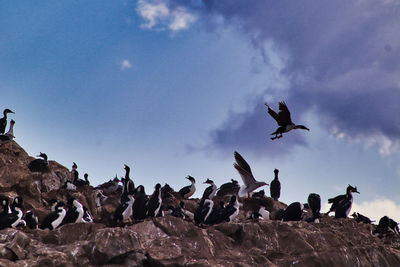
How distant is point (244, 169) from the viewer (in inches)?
846

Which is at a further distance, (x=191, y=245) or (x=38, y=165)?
(x=38, y=165)

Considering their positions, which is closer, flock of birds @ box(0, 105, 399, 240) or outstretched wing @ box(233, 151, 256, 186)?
flock of birds @ box(0, 105, 399, 240)

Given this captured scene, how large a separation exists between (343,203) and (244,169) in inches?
279

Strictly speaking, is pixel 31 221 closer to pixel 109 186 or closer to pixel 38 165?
pixel 38 165

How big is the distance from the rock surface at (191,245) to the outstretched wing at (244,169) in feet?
14.9

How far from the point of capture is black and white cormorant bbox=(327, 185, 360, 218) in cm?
2473

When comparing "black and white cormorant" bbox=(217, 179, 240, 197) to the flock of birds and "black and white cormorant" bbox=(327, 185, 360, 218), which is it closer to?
the flock of birds

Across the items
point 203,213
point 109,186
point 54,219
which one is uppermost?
point 109,186

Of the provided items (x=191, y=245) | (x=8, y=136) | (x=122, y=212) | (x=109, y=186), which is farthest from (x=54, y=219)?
(x=8, y=136)

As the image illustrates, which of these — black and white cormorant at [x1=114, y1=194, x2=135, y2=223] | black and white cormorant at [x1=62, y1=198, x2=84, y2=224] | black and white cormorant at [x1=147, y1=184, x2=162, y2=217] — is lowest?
black and white cormorant at [x1=62, y1=198, x2=84, y2=224]

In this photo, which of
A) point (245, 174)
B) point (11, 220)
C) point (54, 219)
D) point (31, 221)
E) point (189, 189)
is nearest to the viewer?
point (11, 220)

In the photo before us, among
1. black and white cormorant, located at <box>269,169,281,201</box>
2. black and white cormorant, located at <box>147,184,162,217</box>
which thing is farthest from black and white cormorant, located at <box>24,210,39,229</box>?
black and white cormorant, located at <box>269,169,281,201</box>

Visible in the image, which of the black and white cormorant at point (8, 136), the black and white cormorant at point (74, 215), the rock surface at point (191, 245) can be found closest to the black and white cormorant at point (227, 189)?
the rock surface at point (191, 245)

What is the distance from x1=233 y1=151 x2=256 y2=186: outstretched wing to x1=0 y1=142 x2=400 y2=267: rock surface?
4.55m
